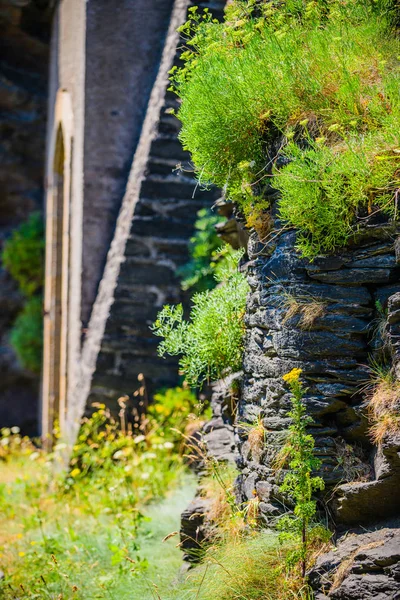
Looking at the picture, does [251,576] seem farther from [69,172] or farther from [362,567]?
[69,172]

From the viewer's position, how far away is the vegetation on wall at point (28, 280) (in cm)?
912

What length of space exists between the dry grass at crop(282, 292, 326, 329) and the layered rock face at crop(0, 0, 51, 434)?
24.4 ft

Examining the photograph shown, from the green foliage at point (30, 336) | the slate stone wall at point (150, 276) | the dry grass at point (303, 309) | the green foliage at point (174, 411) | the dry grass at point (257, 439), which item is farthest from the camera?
the green foliage at point (30, 336)

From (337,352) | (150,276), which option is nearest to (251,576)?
(337,352)

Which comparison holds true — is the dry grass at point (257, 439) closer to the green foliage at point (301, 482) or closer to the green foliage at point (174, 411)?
the green foliage at point (301, 482)

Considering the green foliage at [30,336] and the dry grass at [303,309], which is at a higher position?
the dry grass at [303,309]

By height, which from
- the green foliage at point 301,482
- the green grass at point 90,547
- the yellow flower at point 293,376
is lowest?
the green grass at point 90,547

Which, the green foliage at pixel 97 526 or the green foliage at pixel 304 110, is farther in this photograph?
the green foliage at pixel 97 526

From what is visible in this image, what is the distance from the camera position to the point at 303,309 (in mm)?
2773

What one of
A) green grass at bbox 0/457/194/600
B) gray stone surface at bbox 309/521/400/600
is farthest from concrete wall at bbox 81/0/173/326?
gray stone surface at bbox 309/521/400/600

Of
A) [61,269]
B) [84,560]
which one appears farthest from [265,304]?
[61,269]

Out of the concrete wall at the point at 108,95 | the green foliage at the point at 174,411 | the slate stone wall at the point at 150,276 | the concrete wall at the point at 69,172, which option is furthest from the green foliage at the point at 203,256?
the concrete wall at the point at 69,172

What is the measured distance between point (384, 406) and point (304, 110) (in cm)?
139

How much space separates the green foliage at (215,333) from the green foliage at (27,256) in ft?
20.6
